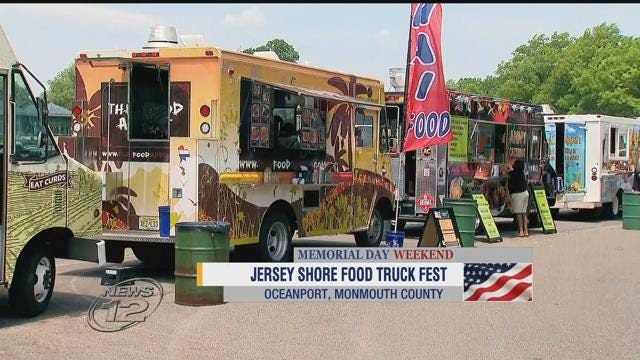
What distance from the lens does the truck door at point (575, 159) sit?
75.5 ft

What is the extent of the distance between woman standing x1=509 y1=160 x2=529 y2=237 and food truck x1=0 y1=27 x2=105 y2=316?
11.2m

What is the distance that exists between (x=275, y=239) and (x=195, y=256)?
308 centimetres

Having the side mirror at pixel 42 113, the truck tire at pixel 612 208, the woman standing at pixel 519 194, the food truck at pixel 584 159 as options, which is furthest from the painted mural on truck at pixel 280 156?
the truck tire at pixel 612 208

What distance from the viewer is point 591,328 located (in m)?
8.58

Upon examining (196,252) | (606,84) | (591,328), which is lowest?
(591,328)

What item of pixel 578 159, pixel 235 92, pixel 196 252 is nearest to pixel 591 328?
pixel 196 252

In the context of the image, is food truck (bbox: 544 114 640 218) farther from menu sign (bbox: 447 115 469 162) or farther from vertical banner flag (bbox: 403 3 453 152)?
vertical banner flag (bbox: 403 3 453 152)

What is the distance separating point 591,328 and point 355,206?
6181 mm

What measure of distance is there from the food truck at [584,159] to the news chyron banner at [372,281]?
42.1 feet

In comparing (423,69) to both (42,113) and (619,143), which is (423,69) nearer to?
(42,113)

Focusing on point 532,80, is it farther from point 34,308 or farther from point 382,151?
point 34,308

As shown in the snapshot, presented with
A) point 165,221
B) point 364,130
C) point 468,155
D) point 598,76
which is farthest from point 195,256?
point 598,76

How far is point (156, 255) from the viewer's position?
12.9m

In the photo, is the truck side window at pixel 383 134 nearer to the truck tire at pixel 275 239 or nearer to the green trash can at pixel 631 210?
the truck tire at pixel 275 239
